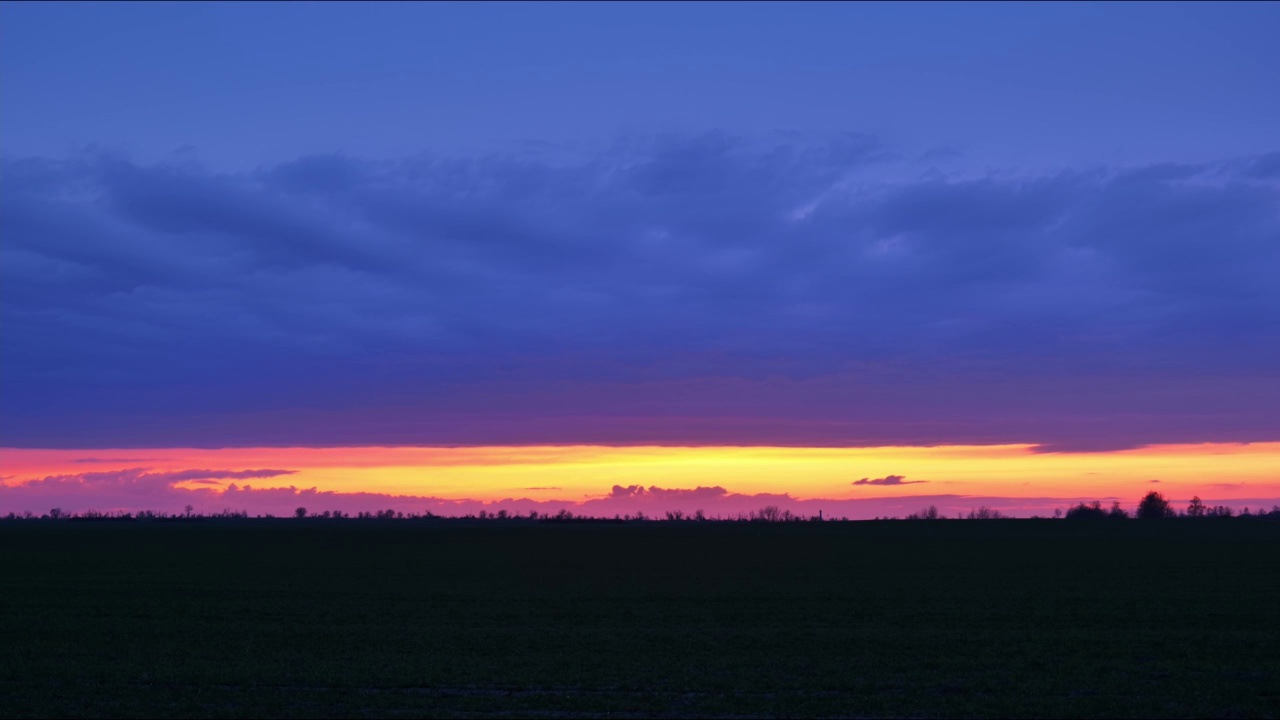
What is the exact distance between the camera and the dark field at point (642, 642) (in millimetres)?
16562

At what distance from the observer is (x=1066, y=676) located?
1861cm

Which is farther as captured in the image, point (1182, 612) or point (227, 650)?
point (1182, 612)

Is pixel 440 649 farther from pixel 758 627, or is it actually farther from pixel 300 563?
pixel 300 563

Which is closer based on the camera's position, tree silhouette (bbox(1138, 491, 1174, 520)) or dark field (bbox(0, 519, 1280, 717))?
dark field (bbox(0, 519, 1280, 717))

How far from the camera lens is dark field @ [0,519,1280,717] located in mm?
16562

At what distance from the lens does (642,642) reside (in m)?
23.4

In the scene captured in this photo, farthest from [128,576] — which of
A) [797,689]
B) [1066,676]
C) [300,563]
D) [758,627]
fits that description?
[1066,676]

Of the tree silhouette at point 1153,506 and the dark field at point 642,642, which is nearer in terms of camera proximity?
the dark field at point 642,642

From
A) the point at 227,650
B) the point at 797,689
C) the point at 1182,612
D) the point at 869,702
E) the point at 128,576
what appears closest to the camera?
the point at 869,702

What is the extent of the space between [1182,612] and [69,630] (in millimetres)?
30669

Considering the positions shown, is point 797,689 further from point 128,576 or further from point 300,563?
point 300,563

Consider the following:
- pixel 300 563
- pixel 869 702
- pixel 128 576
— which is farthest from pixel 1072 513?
pixel 869 702

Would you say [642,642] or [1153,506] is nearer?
[642,642]

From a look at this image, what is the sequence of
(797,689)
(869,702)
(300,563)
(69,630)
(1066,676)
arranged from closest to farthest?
(869,702) → (797,689) → (1066,676) → (69,630) → (300,563)
